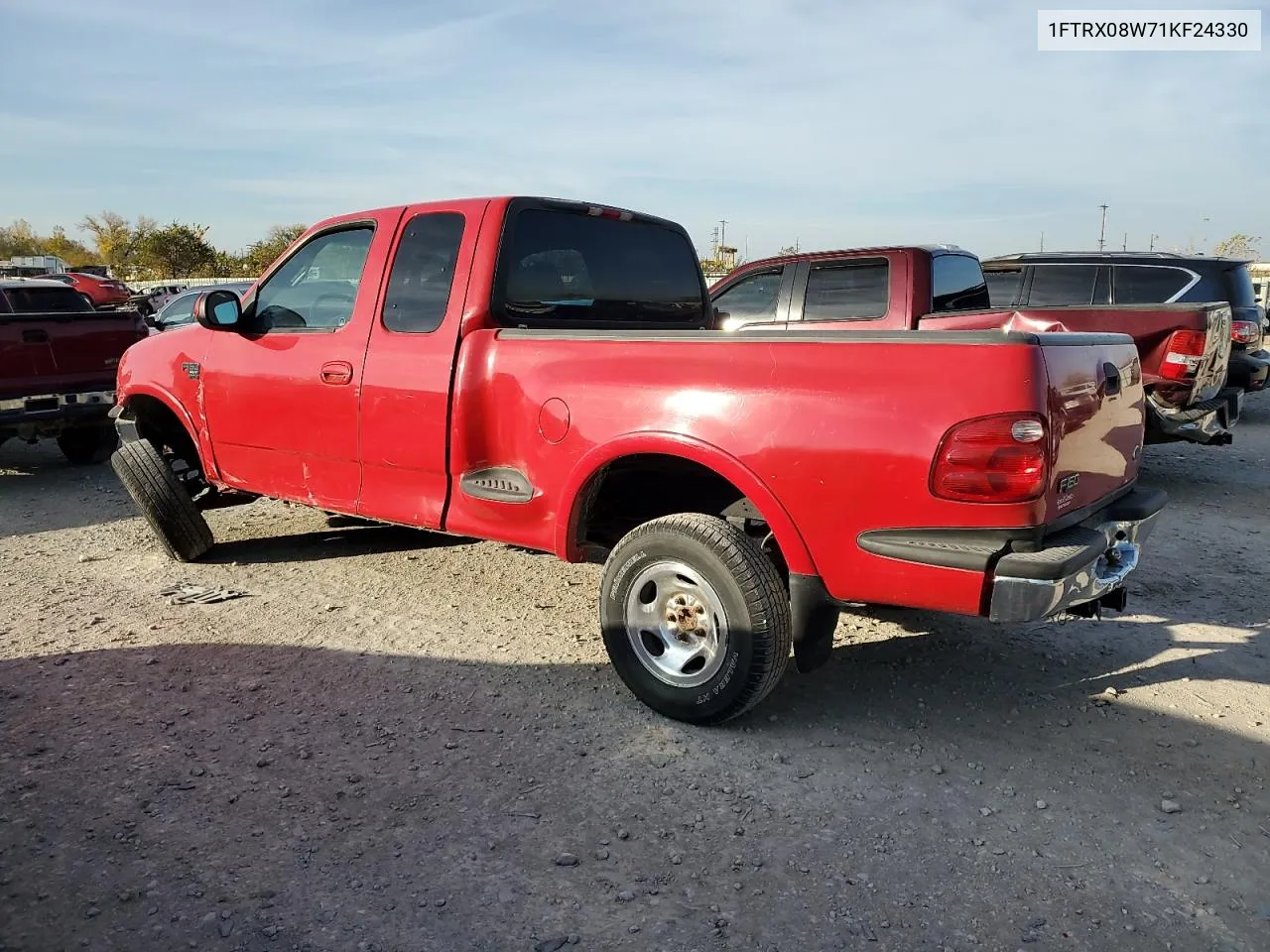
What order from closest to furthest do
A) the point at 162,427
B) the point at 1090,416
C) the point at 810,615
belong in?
the point at 1090,416 < the point at 810,615 < the point at 162,427

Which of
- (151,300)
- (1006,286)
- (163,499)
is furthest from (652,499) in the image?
(151,300)

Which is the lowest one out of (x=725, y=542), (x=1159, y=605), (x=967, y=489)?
(x=1159, y=605)

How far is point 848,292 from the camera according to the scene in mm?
7242

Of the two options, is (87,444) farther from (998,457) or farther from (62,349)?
(998,457)

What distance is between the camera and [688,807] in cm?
292

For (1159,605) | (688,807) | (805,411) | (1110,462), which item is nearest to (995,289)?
(1159,605)

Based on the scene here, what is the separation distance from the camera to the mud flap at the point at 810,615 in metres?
3.10

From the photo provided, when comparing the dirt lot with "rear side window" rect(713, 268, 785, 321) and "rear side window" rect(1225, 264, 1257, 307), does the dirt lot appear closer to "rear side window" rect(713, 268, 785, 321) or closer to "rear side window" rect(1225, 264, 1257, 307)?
"rear side window" rect(713, 268, 785, 321)

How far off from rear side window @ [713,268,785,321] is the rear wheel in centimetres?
586

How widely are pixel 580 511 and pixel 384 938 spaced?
175 cm

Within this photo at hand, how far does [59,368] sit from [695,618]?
682cm

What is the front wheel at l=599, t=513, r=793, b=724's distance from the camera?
316 centimetres

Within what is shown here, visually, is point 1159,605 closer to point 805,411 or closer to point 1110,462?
point 1110,462

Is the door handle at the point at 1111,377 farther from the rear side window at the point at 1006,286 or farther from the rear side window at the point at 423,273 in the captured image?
the rear side window at the point at 1006,286
